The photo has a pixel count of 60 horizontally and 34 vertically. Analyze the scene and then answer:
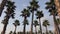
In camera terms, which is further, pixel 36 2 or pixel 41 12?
pixel 41 12

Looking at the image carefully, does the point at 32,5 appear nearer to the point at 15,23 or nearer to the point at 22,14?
the point at 22,14

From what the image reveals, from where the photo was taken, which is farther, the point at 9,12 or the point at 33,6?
the point at 33,6

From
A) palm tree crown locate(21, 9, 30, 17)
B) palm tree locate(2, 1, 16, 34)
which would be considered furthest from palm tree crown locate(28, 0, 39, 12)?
palm tree locate(2, 1, 16, 34)

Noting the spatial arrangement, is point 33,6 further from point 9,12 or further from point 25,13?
point 9,12

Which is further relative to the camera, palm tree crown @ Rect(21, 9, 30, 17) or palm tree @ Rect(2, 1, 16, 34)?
palm tree crown @ Rect(21, 9, 30, 17)

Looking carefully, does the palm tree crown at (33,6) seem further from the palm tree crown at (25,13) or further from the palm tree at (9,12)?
the palm tree at (9,12)

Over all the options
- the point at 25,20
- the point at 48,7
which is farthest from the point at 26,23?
the point at 48,7

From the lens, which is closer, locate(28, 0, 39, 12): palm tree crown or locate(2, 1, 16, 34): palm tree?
locate(2, 1, 16, 34): palm tree

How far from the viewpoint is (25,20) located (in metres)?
53.4

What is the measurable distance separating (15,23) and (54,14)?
3001 centimetres

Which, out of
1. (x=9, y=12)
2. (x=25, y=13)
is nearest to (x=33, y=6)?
(x=25, y=13)

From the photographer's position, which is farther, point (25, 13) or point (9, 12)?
point (25, 13)

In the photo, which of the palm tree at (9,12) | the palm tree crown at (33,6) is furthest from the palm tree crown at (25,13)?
the palm tree at (9,12)

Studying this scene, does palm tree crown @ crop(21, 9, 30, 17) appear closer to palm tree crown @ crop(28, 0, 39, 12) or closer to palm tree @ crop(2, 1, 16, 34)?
palm tree crown @ crop(28, 0, 39, 12)
